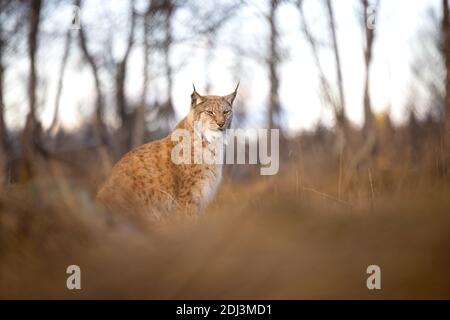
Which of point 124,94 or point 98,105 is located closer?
point 98,105

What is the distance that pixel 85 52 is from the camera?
1019cm

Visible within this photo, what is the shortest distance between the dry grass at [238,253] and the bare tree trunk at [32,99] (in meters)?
3.40

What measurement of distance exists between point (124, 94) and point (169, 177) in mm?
6080

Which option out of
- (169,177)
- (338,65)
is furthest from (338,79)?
(169,177)

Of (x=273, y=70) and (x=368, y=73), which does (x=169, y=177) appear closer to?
(x=368, y=73)

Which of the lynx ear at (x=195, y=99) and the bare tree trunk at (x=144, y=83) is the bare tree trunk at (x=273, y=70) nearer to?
the bare tree trunk at (x=144, y=83)

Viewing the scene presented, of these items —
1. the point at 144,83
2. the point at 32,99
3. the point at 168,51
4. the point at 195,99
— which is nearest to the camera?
the point at 195,99

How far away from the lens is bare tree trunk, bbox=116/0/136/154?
1035 centimetres

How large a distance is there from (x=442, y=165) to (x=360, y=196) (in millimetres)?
776

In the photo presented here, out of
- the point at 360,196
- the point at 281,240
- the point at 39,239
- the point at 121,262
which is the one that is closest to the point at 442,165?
the point at 360,196

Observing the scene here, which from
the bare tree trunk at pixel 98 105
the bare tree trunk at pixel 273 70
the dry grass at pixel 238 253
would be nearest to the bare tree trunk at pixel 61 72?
the bare tree trunk at pixel 98 105

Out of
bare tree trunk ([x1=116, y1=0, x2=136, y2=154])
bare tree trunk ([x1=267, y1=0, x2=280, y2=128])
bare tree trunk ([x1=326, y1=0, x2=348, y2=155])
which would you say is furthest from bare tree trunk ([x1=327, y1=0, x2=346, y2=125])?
bare tree trunk ([x1=116, y1=0, x2=136, y2=154])

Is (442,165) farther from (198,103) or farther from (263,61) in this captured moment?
(263,61)

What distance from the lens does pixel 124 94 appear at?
1166 cm
